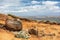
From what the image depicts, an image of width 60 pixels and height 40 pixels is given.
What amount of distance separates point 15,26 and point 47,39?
298cm

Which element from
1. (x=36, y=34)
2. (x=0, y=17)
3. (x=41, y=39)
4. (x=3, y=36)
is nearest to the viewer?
(x=3, y=36)

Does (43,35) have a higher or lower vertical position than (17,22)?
lower

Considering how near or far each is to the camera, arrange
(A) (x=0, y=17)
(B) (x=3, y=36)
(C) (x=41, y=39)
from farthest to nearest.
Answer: (A) (x=0, y=17), (C) (x=41, y=39), (B) (x=3, y=36)

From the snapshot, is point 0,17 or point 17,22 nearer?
point 17,22

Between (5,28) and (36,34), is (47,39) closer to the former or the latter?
(36,34)

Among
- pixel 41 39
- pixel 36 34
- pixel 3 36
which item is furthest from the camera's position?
pixel 36 34

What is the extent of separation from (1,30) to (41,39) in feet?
11.1

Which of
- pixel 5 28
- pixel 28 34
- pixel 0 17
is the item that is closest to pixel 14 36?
pixel 28 34

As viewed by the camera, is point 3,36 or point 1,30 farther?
point 1,30

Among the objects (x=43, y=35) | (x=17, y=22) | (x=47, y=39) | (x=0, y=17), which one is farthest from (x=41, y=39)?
(x=0, y=17)

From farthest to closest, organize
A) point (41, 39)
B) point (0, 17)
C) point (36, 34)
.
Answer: point (0, 17) < point (36, 34) < point (41, 39)

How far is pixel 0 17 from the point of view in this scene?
28.2m

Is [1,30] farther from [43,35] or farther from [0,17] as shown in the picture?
[0,17]

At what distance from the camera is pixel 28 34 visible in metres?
18.2
